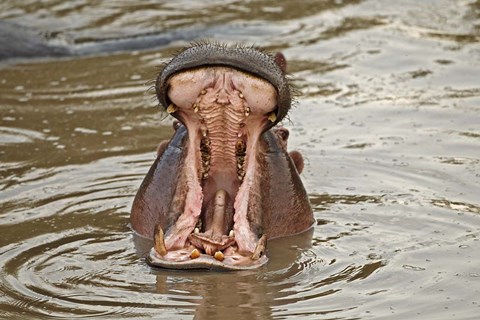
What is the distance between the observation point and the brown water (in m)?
5.67

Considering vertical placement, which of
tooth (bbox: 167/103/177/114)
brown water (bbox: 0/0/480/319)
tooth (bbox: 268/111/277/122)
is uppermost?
tooth (bbox: 167/103/177/114)

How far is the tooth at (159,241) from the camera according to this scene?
575cm

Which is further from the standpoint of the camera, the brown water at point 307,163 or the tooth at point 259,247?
the tooth at point 259,247

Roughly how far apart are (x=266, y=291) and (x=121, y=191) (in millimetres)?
2031

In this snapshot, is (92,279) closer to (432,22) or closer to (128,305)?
(128,305)

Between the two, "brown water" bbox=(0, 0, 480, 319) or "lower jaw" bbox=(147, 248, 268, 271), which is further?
"lower jaw" bbox=(147, 248, 268, 271)

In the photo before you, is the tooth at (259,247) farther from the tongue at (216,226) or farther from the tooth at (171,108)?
the tooth at (171,108)

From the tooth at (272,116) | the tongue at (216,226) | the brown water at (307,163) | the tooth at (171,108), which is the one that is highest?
the tooth at (171,108)

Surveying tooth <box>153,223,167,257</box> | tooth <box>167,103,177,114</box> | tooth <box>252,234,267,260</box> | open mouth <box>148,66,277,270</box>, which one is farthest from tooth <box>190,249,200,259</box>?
tooth <box>167,103,177,114</box>

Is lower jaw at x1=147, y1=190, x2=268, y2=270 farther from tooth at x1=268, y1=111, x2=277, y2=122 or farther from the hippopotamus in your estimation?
tooth at x1=268, y1=111, x2=277, y2=122

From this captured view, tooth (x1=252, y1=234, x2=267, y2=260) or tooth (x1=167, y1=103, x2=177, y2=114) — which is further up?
tooth (x1=167, y1=103, x2=177, y2=114)

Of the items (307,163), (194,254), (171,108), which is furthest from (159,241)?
(307,163)

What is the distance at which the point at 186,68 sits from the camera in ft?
18.6

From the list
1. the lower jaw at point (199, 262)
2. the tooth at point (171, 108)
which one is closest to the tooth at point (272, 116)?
the tooth at point (171, 108)
